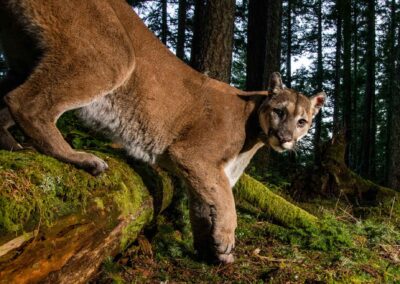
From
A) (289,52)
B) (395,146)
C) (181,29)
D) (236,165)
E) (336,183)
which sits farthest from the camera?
(289,52)

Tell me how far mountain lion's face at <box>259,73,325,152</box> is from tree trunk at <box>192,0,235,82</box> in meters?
1.85

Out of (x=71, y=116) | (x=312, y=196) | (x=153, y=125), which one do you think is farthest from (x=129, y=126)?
(x=312, y=196)

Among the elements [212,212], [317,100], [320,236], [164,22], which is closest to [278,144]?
[317,100]

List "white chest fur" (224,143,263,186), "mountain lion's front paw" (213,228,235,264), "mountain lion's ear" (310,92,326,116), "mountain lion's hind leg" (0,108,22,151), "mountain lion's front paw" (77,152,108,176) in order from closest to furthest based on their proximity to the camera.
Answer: "mountain lion's front paw" (77,152,108,176) → "mountain lion's hind leg" (0,108,22,151) → "mountain lion's front paw" (213,228,235,264) → "white chest fur" (224,143,263,186) → "mountain lion's ear" (310,92,326,116)

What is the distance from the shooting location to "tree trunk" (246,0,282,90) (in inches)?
377

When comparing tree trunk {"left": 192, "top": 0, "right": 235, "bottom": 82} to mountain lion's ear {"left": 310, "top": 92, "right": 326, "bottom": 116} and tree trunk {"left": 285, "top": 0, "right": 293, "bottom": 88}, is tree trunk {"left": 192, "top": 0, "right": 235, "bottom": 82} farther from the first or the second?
tree trunk {"left": 285, "top": 0, "right": 293, "bottom": 88}

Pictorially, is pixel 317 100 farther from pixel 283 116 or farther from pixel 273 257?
pixel 273 257

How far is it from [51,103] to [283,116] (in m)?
2.42

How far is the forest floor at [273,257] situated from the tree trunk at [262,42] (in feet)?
15.0

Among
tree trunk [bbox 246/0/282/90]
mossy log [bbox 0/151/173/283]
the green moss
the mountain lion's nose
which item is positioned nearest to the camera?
mossy log [bbox 0/151/173/283]

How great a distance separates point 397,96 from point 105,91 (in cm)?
892

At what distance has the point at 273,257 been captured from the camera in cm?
470

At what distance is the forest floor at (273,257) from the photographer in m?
4.00

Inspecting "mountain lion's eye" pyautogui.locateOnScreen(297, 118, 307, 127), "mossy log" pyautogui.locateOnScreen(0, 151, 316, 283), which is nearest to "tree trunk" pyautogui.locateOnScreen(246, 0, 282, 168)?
"mountain lion's eye" pyautogui.locateOnScreen(297, 118, 307, 127)
